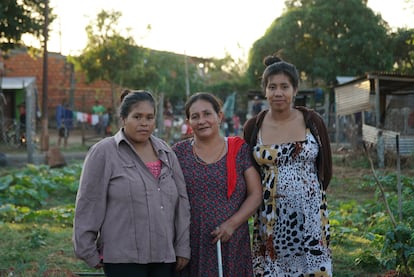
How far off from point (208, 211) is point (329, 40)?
90.5 feet

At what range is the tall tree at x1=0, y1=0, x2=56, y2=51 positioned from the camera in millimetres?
15453

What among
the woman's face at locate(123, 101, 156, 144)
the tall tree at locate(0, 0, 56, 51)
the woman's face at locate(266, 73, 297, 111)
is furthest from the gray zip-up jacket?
the tall tree at locate(0, 0, 56, 51)

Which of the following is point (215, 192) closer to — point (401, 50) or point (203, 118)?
point (203, 118)

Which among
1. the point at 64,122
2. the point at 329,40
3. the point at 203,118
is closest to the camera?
the point at 203,118

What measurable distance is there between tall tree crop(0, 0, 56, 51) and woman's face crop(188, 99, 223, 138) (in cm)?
1212

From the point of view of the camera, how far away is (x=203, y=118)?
3.61 metres

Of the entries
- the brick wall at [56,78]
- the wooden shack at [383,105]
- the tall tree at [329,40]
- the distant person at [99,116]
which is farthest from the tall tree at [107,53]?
the wooden shack at [383,105]

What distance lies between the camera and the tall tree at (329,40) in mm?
29812

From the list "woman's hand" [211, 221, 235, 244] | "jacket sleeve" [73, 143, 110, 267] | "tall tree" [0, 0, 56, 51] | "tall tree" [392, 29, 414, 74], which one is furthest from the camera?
"tall tree" [392, 29, 414, 74]

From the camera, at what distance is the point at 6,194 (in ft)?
32.8

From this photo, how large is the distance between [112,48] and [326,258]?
70.8 ft

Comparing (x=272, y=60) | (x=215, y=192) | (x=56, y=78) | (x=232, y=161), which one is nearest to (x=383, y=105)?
(x=272, y=60)

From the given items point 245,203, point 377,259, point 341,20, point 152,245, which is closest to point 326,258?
point 245,203

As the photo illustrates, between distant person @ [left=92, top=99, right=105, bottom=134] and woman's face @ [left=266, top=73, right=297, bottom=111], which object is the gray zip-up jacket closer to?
woman's face @ [left=266, top=73, right=297, bottom=111]
